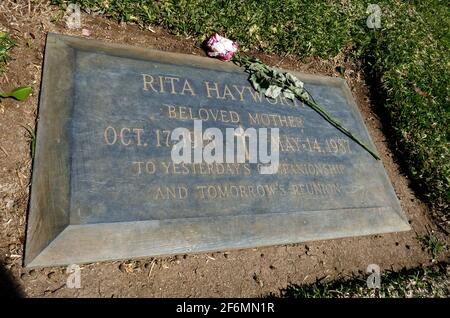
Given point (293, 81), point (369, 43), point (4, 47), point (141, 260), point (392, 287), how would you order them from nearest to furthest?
point (141, 260)
point (4, 47)
point (392, 287)
point (293, 81)
point (369, 43)

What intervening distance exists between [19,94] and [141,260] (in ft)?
4.16

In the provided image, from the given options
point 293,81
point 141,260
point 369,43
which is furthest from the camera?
point 369,43

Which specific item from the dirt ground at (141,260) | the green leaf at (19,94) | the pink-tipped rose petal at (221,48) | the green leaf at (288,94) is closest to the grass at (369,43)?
the dirt ground at (141,260)

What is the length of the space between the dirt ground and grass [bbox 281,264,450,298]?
0.23ft

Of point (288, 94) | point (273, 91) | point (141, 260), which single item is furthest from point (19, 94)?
point (288, 94)

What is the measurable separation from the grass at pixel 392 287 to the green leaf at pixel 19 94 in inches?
80.6

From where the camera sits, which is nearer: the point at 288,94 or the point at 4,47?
the point at 4,47

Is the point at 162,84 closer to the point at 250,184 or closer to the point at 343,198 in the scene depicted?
the point at 250,184

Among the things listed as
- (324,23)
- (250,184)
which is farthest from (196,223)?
(324,23)

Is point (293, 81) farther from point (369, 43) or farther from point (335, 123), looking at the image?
point (369, 43)

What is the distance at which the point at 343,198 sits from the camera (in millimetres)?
3020

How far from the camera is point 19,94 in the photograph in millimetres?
2541

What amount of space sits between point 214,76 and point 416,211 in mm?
2130

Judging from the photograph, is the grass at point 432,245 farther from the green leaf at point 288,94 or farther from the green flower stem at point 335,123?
the green leaf at point 288,94
